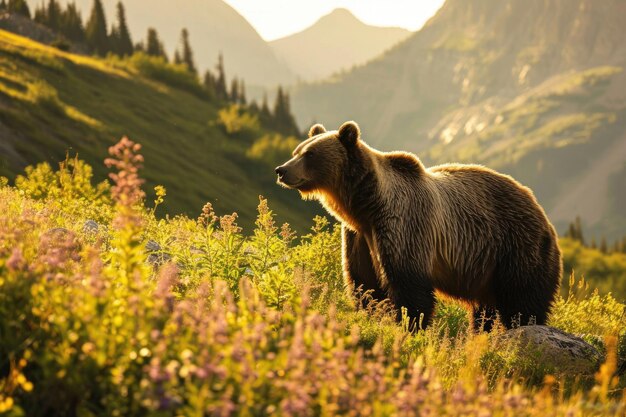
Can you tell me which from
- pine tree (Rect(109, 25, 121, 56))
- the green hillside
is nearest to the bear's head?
the green hillside

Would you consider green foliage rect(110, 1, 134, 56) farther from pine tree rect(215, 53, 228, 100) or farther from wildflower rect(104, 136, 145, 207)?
wildflower rect(104, 136, 145, 207)

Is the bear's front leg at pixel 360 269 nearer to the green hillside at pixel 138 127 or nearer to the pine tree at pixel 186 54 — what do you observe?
the green hillside at pixel 138 127

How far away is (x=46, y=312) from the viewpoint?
12.9ft

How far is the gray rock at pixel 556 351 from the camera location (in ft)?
25.8

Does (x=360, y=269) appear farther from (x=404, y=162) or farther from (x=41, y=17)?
(x=41, y=17)

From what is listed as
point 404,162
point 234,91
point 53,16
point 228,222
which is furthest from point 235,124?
point 228,222

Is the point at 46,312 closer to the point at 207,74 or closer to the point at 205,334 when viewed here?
the point at 205,334

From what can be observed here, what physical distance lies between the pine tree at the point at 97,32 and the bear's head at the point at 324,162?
414 ft

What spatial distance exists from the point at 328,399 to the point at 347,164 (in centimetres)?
503

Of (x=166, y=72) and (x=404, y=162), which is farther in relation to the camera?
(x=166, y=72)

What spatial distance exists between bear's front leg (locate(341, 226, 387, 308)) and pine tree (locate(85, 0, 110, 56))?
126 meters

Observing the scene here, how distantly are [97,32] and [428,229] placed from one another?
131203mm

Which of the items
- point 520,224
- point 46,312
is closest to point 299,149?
point 520,224

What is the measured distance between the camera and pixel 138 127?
293 feet
